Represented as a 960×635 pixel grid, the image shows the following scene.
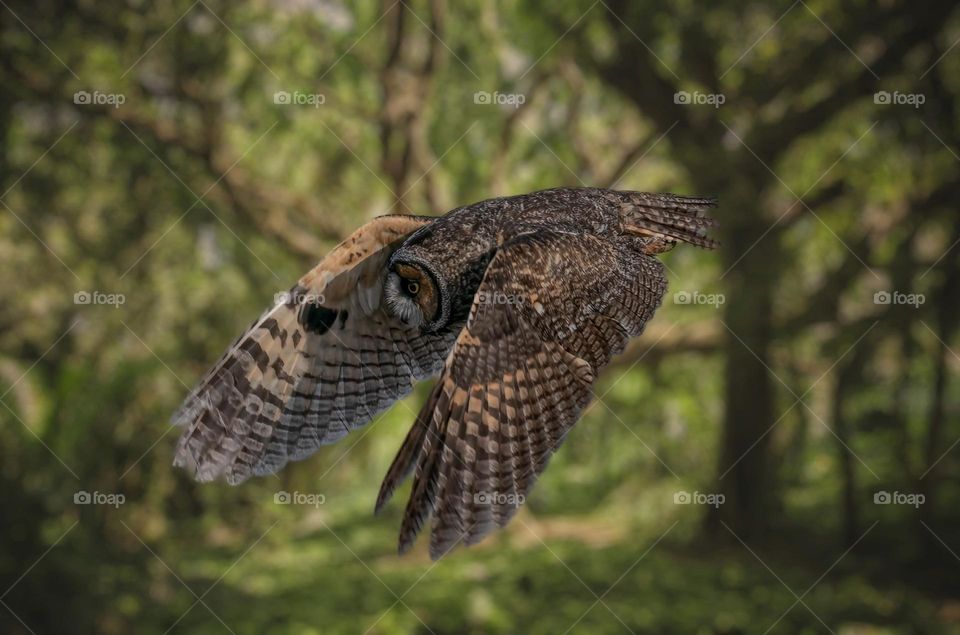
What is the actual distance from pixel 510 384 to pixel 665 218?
0.62 meters

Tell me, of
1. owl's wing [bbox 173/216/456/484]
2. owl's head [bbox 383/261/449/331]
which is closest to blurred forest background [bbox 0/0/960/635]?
owl's wing [bbox 173/216/456/484]

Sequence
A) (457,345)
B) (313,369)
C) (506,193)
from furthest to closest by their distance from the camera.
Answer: (506,193), (313,369), (457,345)

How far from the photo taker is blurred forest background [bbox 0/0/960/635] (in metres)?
5.32

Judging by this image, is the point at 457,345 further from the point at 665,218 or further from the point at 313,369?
the point at 665,218

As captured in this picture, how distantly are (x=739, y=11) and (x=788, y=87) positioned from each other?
1.90 ft

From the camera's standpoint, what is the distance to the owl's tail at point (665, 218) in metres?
1.96

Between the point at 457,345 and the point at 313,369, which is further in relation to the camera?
the point at 313,369

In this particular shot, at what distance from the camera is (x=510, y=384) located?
1.62m

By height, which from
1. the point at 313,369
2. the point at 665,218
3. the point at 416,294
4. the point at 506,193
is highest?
the point at 506,193

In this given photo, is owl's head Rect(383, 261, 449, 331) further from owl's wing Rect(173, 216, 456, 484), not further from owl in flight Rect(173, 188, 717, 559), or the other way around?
owl's wing Rect(173, 216, 456, 484)

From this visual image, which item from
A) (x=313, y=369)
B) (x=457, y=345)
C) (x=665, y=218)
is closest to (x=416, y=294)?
(x=457, y=345)

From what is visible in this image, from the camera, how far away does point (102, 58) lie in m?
5.89

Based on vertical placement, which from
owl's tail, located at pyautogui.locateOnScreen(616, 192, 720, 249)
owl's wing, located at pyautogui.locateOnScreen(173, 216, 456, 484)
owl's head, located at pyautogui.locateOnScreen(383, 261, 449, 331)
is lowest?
owl's wing, located at pyautogui.locateOnScreen(173, 216, 456, 484)

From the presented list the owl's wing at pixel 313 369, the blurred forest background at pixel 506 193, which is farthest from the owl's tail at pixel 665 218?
the blurred forest background at pixel 506 193
